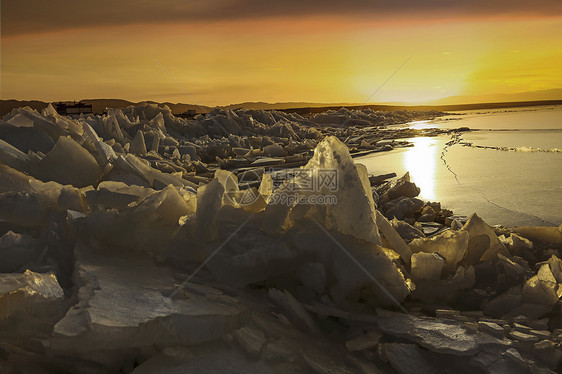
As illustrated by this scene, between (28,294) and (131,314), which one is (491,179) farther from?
(28,294)

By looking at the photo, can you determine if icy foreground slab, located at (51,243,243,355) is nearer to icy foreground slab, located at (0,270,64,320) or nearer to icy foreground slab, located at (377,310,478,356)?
icy foreground slab, located at (0,270,64,320)

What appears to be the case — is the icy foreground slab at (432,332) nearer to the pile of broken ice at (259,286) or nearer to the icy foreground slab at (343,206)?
the pile of broken ice at (259,286)

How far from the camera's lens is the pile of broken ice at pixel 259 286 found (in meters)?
1.10

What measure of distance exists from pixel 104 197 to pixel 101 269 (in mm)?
568

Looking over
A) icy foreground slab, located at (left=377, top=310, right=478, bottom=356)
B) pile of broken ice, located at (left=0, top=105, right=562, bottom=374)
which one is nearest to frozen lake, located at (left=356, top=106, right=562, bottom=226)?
pile of broken ice, located at (left=0, top=105, right=562, bottom=374)

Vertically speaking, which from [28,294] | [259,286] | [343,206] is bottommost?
[259,286]

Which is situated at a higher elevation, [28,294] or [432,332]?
[28,294]

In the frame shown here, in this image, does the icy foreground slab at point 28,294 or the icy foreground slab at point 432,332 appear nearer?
the icy foreground slab at point 28,294

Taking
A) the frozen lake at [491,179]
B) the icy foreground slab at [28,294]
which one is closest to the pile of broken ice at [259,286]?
the icy foreground slab at [28,294]

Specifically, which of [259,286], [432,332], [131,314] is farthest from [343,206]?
[131,314]

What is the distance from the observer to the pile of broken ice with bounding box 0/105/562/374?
110cm

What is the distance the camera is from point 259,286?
1.49m

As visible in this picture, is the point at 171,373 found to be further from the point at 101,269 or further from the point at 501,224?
the point at 501,224

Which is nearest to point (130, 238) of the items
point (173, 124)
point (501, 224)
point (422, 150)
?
point (501, 224)
